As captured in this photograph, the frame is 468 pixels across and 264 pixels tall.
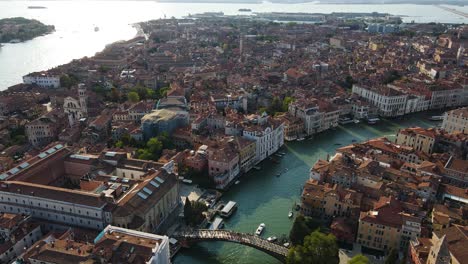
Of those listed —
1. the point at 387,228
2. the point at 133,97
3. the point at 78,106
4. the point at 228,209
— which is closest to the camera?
the point at 387,228

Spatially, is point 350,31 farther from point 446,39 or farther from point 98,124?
point 98,124

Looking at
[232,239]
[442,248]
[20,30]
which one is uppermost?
[20,30]

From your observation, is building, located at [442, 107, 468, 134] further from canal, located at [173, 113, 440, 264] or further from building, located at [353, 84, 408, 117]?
building, located at [353, 84, 408, 117]

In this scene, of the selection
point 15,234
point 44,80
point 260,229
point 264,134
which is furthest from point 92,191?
point 44,80

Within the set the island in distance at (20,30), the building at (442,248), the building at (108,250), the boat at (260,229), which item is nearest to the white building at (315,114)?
the boat at (260,229)

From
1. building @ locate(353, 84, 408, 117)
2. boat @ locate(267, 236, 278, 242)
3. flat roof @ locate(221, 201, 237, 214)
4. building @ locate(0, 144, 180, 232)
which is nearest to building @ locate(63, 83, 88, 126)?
building @ locate(0, 144, 180, 232)

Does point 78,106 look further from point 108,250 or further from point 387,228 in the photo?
point 387,228
